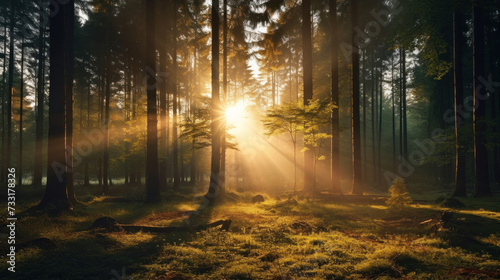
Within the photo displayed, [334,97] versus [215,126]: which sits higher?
[334,97]

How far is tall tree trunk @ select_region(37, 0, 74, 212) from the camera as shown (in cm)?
1062

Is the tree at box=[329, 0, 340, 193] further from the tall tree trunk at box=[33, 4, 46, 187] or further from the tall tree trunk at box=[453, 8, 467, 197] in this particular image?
the tall tree trunk at box=[33, 4, 46, 187]

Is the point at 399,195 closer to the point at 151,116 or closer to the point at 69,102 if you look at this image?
the point at 151,116

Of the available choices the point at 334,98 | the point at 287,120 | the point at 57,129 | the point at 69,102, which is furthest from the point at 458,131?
the point at 69,102

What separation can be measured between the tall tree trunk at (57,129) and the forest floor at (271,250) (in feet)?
4.12

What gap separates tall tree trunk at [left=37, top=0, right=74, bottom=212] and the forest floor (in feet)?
4.12

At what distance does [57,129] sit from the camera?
10.9 m

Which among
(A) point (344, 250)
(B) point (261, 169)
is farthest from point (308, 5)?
(B) point (261, 169)

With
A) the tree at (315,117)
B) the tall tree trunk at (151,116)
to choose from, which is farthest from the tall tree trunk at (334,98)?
the tall tree trunk at (151,116)

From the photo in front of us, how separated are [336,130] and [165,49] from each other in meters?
15.1

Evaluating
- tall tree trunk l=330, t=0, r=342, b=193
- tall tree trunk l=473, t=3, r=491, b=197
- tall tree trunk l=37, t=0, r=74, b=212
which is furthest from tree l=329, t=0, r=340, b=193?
tall tree trunk l=37, t=0, r=74, b=212

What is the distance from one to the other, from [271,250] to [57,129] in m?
10.3

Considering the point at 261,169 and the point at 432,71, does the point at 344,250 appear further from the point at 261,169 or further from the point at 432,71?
the point at 261,169

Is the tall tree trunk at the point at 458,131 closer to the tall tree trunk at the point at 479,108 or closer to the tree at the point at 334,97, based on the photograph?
the tall tree trunk at the point at 479,108
